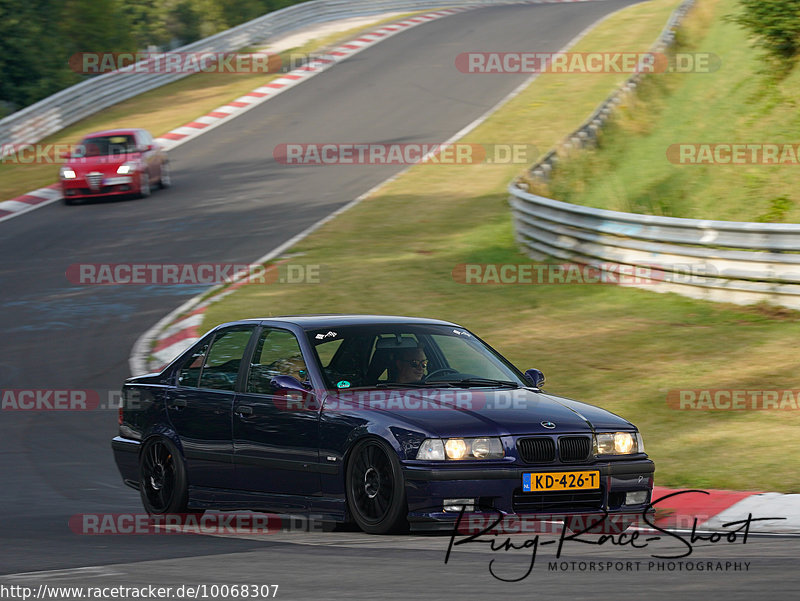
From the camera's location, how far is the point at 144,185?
26719mm

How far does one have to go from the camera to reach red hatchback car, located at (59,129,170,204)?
86.1 feet

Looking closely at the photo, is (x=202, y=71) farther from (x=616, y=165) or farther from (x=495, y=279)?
(x=495, y=279)

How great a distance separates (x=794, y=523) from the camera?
26.0ft

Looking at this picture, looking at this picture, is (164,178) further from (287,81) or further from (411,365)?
(411,365)

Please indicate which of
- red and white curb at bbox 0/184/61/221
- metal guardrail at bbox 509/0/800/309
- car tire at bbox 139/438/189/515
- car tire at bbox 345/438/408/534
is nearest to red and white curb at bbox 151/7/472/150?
red and white curb at bbox 0/184/61/221

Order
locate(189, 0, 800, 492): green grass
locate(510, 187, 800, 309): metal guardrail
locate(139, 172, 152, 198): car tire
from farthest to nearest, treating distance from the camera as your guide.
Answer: locate(139, 172, 152, 198): car tire < locate(510, 187, 800, 309): metal guardrail < locate(189, 0, 800, 492): green grass

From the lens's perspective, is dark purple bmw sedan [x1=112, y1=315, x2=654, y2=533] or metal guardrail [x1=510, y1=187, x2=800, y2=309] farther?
metal guardrail [x1=510, y1=187, x2=800, y2=309]

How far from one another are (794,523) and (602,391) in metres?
4.43

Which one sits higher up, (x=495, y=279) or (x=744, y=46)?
(x=744, y=46)

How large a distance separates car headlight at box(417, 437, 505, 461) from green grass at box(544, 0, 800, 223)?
10.8m

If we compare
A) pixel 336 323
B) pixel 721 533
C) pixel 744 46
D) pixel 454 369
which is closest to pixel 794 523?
pixel 721 533

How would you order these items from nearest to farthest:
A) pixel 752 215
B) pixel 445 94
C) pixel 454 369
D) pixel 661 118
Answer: pixel 454 369
pixel 752 215
pixel 661 118
pixel 445 94

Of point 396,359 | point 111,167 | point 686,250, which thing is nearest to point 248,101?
point 111,167

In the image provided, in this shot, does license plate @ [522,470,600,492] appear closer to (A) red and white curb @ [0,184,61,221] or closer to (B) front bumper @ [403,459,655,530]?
(B) front bumper @ [403,459,655,530]
